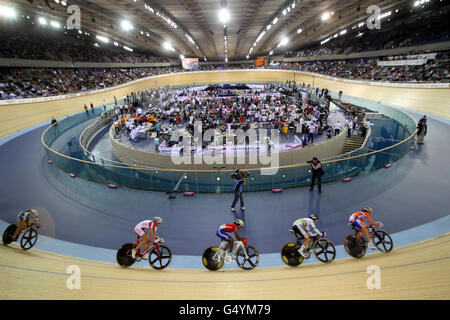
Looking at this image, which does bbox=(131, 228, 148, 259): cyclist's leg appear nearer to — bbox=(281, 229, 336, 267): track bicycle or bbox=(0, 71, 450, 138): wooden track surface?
bbox=(281, 229, 336, 267): track bicycle

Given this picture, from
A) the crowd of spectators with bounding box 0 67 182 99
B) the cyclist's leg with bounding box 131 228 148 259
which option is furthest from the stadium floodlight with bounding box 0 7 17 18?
the cyclist's leg with bounding box 131 228 148 259

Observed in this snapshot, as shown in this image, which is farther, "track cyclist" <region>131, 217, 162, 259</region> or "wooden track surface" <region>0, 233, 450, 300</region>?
"track cyclist" <region>131, 217, 162, 259</region>

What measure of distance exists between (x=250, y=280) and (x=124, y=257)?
7.76 ft

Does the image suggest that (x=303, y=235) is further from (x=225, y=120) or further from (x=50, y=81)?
(x=50, y=81)

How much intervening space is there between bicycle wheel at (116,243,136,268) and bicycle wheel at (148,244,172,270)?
355 millimetres

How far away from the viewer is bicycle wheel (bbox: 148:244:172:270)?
4176mm

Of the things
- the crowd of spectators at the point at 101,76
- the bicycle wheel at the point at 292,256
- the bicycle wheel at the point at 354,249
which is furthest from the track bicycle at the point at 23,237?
the crowd of spectators at the point at 101,76

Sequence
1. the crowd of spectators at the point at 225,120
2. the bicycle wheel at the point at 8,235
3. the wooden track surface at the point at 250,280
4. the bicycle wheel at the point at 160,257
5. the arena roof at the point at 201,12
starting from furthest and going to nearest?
the arena roof at the point at 201,12 → the crowd of spectators at the point at 225,120 → the bicycle wheel at the point at 8,235 → the bicycle wheel at the point at 160,257 → the wooden track surface at the point at 250,280

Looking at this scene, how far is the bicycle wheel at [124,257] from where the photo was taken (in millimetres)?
4156

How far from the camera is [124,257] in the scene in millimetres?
4172

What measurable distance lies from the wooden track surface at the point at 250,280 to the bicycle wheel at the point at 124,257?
0.35 ft

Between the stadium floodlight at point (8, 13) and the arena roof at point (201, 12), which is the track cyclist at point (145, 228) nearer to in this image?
the arena roof at point (201, 12)
